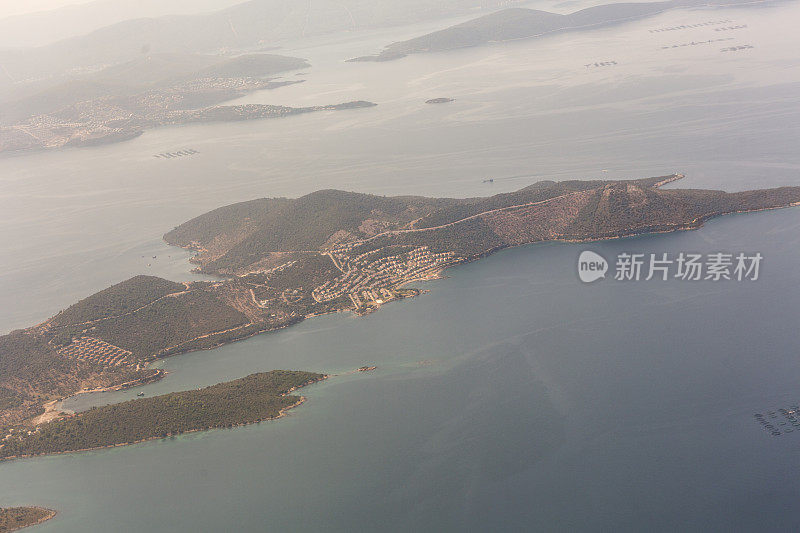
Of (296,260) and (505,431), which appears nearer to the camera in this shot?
(505,431)

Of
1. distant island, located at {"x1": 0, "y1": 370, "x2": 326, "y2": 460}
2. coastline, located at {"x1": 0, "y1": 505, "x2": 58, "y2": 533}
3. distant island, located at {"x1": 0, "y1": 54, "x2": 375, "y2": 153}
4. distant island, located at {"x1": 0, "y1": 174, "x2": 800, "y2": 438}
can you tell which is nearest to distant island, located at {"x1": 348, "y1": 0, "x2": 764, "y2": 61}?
distant island, located at {"x1": 0, "y1": 54, "x2": 375, "y2": 153}

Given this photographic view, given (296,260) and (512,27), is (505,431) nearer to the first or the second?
(296,260)

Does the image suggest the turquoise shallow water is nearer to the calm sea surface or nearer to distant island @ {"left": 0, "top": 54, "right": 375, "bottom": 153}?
the calm sea surface

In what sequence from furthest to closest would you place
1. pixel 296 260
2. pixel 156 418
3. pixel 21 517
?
pixel 296 260 → pixel 156 418 → pixel 21 517

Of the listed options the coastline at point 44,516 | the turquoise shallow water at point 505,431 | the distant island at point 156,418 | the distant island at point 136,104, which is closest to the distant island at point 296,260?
the distant island at point 156,418

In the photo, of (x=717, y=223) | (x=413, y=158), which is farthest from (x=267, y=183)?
(x=717, y=223)

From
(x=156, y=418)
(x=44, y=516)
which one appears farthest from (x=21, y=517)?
(x=156, y=418)

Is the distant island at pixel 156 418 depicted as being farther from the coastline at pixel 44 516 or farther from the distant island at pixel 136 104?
the distant island at pixel 136 104
